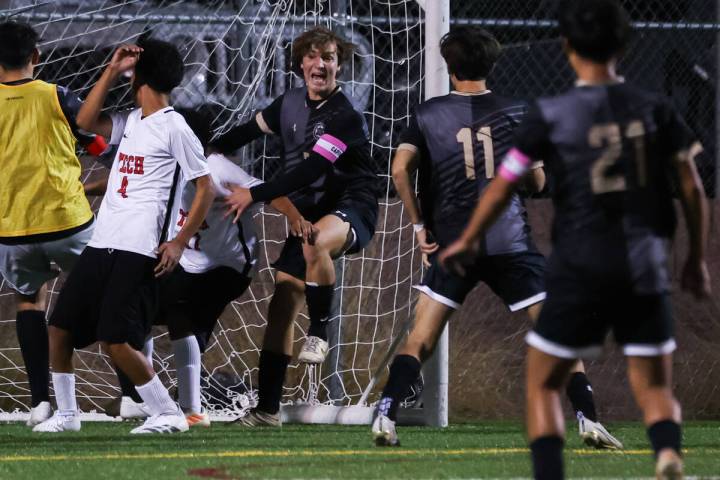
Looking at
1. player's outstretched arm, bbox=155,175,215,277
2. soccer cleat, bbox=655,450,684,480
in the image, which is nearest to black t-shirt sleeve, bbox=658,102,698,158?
soccer cleat, bbox=655,450,684,480

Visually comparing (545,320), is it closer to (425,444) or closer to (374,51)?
(425,444)

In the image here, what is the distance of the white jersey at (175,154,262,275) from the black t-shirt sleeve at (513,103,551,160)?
3.26 metres

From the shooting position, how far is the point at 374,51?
8.60 meters

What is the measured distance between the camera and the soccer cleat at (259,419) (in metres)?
7.00

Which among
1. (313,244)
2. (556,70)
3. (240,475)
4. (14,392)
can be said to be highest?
(556,70)

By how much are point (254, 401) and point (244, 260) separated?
149cm

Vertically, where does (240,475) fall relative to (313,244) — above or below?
below

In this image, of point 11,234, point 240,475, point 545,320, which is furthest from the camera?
point 11,234

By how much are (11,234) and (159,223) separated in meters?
0.91

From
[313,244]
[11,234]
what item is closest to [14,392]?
[11,234]

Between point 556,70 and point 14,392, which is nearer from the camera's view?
point 14,392

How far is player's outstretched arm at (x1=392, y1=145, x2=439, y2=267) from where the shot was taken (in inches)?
235

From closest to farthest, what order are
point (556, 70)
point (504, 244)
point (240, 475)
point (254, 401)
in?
point (240, 475)
point (504, 244)
point (254, 401)
point (556, 70)

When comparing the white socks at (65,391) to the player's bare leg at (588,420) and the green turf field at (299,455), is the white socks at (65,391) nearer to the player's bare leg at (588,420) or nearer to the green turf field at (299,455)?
the green turf field at (299,455)
